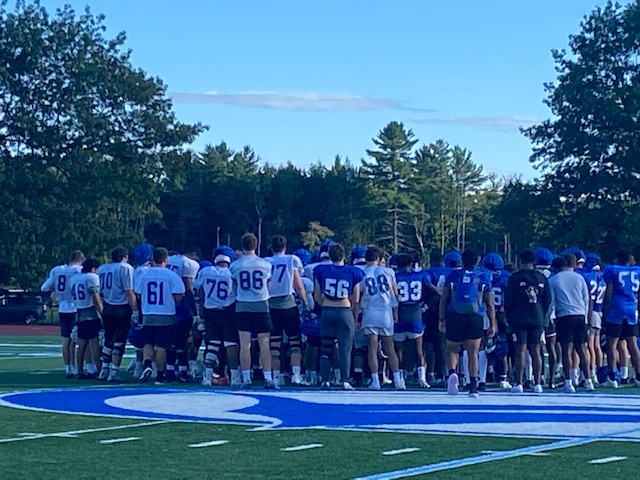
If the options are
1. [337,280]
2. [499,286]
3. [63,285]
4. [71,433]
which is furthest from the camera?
[63,285]

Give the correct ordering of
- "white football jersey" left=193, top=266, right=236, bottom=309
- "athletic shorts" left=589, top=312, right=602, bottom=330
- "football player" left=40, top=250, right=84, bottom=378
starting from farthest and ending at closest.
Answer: "football player" left=40, top=250, right=84, bottom=378 < "athletic shorts" left=589, top=312, right=602, bottom=330 < "white football jersey" left=193, top=266, right=236, bottom=309

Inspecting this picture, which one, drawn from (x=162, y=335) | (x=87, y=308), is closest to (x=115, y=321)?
(x=87, y=308)

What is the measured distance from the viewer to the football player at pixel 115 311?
1769 cm

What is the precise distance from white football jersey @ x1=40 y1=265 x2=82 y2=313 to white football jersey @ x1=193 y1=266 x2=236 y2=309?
2.41m

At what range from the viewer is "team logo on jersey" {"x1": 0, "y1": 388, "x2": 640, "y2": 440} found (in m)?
11.5

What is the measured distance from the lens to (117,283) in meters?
17.7

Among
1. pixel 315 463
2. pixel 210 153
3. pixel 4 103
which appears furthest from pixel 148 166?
pixel 210 153

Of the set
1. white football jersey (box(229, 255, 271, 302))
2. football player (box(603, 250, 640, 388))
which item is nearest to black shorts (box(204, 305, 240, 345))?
white football jersey (box(229, 255, 271, 302))

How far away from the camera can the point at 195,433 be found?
11078 mm

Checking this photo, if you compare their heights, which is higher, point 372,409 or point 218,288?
point 218,288

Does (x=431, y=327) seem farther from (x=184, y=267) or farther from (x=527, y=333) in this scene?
(x=184, y=267)

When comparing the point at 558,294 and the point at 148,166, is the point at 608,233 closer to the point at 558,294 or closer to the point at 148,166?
the point at 148,166

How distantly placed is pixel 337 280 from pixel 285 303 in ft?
3.13

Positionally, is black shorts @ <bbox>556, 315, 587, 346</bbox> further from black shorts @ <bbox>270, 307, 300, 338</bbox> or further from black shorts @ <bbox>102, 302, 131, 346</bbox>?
black shorts @ <bbox>102, 302, 131, 346</bbox>
